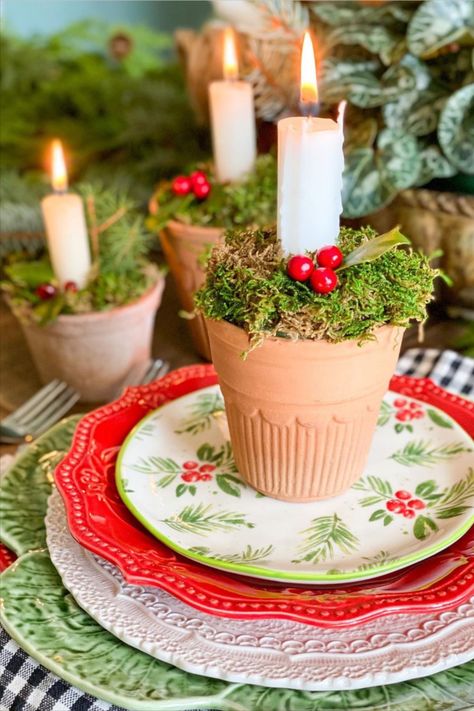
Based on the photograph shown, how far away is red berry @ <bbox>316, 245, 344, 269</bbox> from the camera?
1.91 feet

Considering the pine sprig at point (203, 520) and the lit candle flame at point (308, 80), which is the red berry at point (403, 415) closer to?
the pine sprig at point (203, 520)

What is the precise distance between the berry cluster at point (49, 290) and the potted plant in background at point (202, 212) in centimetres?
15

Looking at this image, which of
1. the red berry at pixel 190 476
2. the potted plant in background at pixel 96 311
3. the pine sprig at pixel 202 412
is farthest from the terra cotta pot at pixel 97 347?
the red berry at pixel 190 476

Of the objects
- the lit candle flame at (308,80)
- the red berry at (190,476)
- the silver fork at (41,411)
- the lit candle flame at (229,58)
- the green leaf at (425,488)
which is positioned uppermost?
the lit candle flame at (308,80)

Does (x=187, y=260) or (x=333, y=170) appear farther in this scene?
(x=187, y=260)

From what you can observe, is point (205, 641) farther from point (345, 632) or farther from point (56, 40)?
point (56, 40)

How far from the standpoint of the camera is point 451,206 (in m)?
1.13

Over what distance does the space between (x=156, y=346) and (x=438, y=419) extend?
0.58 m

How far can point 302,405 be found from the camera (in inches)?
23.7

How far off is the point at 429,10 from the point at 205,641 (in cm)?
95

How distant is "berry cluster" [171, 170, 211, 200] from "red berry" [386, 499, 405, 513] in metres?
0.59

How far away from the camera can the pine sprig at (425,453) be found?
27.2 inches

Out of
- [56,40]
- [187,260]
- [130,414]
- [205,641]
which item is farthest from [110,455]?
[56,40]

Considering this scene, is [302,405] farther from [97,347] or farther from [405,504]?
[97,347]
